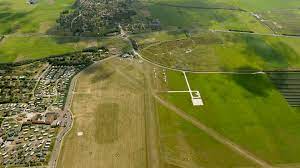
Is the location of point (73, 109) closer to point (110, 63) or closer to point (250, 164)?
point (110, 63)

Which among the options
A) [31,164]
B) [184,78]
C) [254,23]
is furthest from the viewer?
[254,23]

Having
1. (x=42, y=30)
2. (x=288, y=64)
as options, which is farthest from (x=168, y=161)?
(x=42, y=30)

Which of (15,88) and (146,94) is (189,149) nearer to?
(146,94)

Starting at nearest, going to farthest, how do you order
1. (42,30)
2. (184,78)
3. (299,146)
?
(299,146) < (184,78) < (42,30)

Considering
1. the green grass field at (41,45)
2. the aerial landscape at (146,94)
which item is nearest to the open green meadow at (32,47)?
the green grass field at (41,45)

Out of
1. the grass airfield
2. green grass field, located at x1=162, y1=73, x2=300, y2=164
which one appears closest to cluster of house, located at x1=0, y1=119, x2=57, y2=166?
the grass airfield

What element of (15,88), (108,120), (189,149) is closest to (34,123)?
(108,120)
